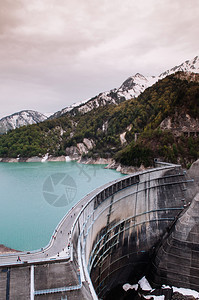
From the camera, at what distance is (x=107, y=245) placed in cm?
1650

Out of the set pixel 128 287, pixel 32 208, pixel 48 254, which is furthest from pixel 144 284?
pixel 32 208

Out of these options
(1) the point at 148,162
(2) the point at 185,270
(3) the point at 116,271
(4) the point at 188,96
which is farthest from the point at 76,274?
(4) the point at 188,96

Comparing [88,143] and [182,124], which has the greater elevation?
[182,124]

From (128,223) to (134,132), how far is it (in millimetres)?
56118

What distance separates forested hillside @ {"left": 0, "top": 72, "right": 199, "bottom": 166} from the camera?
4759 cm

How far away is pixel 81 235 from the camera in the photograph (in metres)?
13.1

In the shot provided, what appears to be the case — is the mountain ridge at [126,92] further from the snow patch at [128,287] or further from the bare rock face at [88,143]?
the snow patch at [128,287]

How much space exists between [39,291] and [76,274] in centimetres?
163

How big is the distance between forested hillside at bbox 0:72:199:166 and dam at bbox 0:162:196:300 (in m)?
25.6

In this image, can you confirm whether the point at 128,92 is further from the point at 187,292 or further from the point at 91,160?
the point at 187,292

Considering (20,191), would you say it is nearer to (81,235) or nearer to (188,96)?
(81,235)

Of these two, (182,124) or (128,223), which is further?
(182,124)

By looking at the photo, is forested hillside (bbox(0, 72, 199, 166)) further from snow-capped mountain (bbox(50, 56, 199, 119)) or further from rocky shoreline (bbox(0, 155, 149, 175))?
snow-capped mountain (bbox(50, 56, 199, 119))

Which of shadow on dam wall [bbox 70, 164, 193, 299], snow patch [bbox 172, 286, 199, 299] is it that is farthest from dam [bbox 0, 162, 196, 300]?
snow patch [bbox 172, 286, 199, 299]
